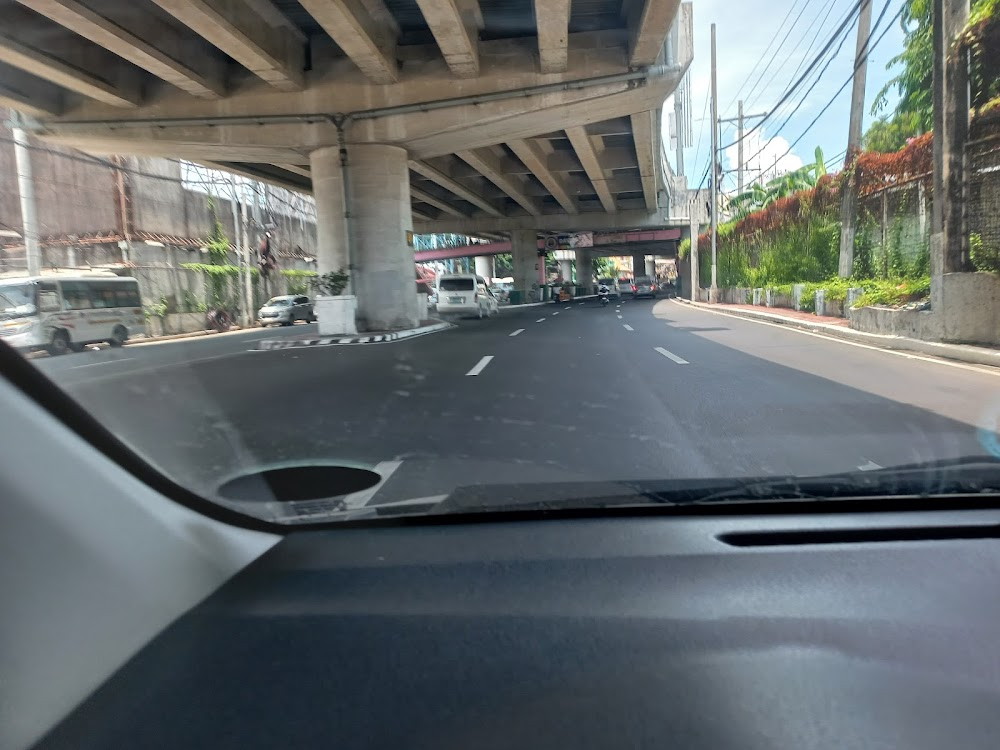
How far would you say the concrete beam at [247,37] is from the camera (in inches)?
533

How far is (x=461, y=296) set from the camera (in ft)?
104

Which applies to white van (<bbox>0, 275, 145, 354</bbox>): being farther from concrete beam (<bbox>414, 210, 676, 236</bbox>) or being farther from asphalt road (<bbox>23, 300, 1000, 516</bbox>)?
concrete beam (<bbox>414, 210, 676, 236</bbox>)

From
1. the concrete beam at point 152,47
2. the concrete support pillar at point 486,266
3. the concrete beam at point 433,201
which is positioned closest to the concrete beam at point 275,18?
the concrete beam at point 152,47

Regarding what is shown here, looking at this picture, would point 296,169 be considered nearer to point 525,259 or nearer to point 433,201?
point 433,201

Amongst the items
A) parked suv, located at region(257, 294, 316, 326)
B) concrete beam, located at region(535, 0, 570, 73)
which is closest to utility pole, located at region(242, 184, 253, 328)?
concrete beam, located at region(535, 0, 570, 73)

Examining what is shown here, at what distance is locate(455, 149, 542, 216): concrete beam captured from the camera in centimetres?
2695

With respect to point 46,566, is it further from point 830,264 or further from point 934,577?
point 830,264

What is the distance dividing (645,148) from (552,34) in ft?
42.7

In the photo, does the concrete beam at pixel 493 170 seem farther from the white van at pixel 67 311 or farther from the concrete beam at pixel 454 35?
the white van at pixel 67 311

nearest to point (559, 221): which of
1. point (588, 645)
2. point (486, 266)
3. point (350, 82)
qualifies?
point (350, 82)

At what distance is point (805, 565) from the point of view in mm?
2893

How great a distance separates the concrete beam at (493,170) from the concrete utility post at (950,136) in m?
14.8

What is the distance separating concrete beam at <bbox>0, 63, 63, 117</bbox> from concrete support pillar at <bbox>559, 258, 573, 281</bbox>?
9674 cm

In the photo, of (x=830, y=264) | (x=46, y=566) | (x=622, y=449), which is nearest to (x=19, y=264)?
(x=46, y=566)
